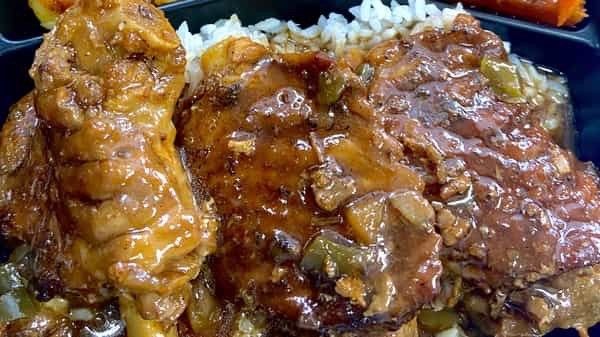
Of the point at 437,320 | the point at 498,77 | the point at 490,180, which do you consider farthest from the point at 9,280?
the point at 498,77

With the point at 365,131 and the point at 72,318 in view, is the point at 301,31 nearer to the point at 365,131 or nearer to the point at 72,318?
the point at 365,131

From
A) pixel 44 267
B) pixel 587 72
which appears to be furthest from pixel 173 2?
pixel 587 72

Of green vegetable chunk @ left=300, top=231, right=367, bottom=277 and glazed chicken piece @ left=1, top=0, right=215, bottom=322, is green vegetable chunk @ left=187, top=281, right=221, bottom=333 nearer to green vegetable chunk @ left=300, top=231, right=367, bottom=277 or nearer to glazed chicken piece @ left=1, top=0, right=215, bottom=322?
glazed chicken piece @ left=1, top=0, right=215, bottom=322

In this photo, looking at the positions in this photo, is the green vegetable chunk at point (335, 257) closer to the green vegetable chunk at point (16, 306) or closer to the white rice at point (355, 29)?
the green vegetable chunk at point (16, 306)

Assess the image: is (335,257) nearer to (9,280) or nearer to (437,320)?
(437,320)

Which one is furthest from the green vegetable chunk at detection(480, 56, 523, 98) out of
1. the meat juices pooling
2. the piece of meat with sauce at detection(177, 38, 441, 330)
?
the piece of meat with sauce at detection(177, 38, 441, 330)
